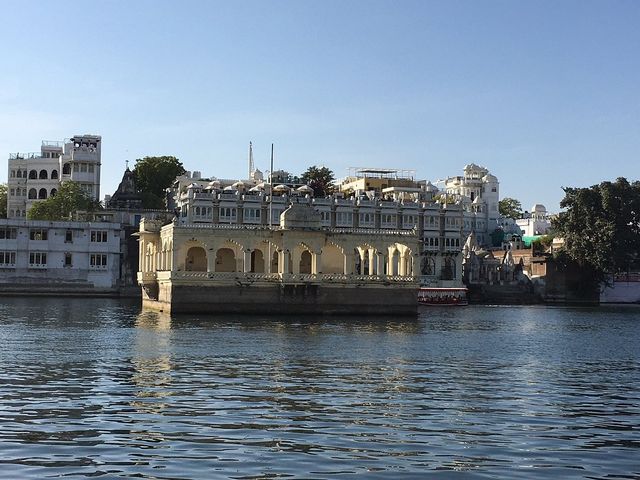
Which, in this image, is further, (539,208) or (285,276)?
→ (539,208)

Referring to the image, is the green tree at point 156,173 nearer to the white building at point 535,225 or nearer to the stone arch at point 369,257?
the stone arch at point 369,257

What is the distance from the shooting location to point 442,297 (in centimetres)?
11675

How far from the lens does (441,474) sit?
18062mm

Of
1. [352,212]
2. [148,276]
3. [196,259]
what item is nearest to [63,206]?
[352,212]

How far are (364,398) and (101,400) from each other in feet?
24.2

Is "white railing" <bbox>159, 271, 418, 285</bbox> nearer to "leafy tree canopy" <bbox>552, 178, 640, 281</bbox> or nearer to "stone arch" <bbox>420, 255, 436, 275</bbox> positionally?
"leafy tree canopy" <bbox>552, 178, 640, 281</bbox>

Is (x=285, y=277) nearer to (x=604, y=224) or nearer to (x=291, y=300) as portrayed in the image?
(x=291, y=300)

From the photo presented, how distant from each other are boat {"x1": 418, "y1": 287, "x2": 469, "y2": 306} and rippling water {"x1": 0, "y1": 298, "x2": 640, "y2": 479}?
6409cm

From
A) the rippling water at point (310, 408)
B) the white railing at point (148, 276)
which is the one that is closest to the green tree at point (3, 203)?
the white railing at point (148, 276)

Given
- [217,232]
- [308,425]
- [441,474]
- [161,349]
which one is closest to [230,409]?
[308,425]

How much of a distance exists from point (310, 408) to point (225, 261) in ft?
215

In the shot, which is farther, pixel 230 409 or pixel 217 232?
pixel 217 232

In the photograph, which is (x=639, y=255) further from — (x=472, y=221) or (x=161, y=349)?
(x=161, y=349)

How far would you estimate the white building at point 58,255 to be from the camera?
117062 millimetres
